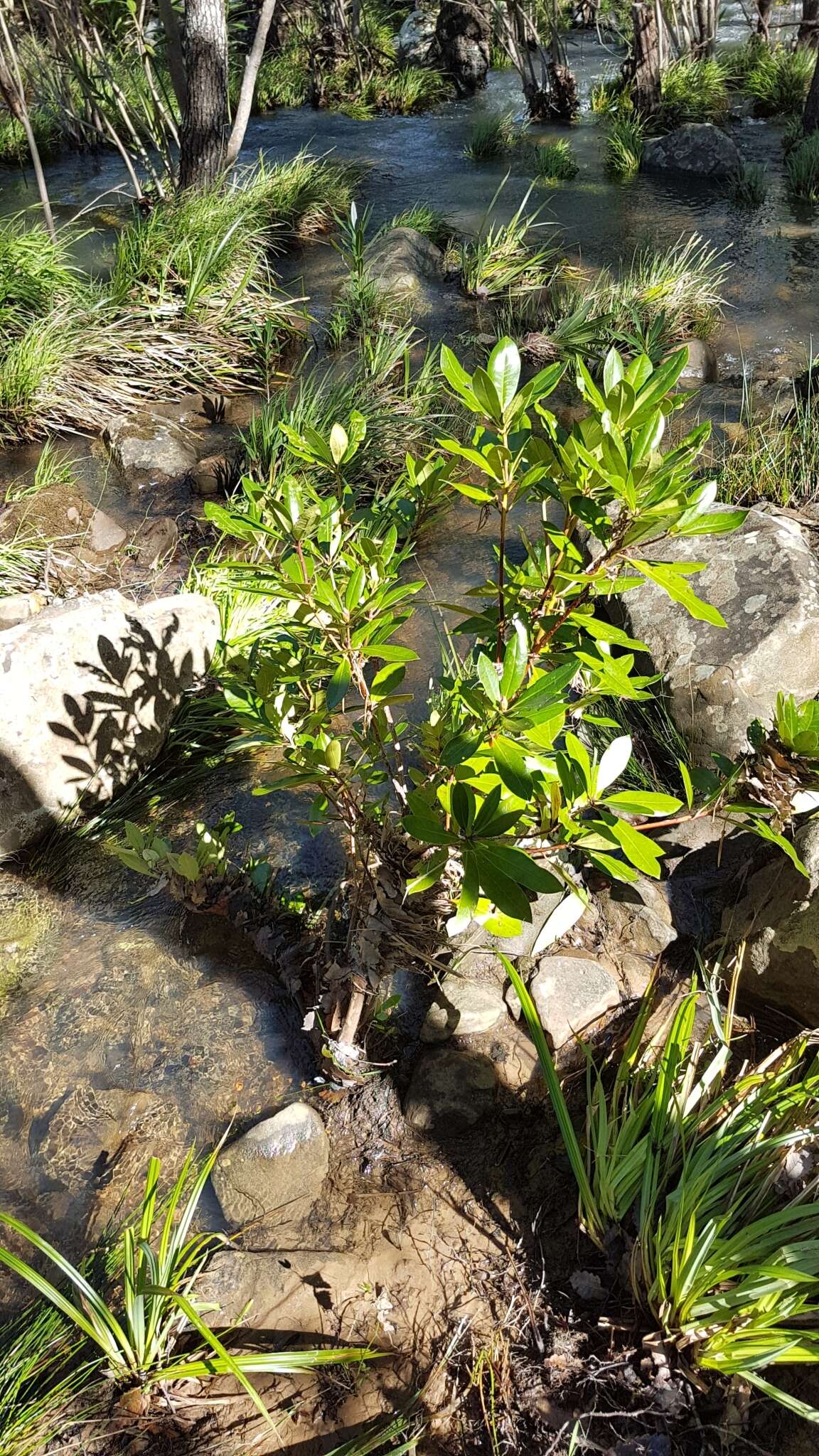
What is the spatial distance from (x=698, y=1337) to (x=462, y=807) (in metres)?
1.08

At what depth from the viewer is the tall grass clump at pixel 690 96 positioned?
967cm

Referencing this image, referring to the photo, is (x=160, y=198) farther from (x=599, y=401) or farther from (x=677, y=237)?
(x=599, y=401)

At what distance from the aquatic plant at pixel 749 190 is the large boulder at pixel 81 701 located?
772cm

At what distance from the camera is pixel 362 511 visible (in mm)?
1953

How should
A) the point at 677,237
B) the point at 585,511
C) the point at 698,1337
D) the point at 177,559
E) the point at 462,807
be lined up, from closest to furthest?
the point at 462,807
the point at 585,511
the point at 698,1337
the point at 177,559
the point at 677,237

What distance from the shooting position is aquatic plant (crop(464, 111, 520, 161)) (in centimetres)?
934

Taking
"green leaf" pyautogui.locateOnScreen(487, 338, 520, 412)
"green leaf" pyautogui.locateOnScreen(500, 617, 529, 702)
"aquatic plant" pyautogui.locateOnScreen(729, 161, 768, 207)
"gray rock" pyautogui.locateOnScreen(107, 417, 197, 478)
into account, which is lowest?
"gray rock" pyautogui.locateOnScreen(107, 417, 197, 478)

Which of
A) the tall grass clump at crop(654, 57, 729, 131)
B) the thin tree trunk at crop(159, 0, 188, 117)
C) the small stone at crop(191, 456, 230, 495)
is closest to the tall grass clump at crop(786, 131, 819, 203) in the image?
the tall grass clump at crop(654, 57, 729, 131)

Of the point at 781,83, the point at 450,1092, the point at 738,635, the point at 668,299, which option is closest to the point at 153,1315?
the point at 450,1092

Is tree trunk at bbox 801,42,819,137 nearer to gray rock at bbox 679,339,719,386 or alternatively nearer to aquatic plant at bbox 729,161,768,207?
aquatic plant at bbox 729,161,768,207

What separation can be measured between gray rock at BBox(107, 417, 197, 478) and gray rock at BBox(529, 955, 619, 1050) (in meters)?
3.50

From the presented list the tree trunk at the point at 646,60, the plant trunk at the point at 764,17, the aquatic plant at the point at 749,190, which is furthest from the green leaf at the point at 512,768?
the plant trunk at the point at 764,17

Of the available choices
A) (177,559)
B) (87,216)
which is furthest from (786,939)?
(87,216)

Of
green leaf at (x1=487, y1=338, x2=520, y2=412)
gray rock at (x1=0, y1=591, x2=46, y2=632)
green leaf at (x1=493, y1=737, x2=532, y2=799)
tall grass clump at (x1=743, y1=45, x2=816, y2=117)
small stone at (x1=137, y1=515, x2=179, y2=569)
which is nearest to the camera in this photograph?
green leaf at (x1=493, y1=737, x2=532, y2=799)
